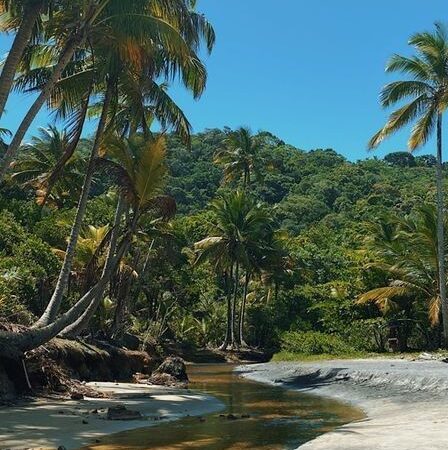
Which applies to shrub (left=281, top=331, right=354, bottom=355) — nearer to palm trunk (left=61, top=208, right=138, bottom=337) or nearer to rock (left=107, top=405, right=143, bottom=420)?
palm trunk (left=61, top=208, right=138, bottom=337)

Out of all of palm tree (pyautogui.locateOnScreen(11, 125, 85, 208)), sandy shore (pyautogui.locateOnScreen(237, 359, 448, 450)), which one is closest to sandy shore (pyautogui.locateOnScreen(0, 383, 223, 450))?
sandy shore (pyautogui.locateOnScreen(237, 359, 448, 450))

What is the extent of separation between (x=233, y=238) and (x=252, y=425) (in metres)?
25.7

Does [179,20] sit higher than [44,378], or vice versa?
[179,20]

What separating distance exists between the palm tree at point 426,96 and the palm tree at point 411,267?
4.05 ft

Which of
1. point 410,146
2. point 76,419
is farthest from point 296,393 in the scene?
point 410,146

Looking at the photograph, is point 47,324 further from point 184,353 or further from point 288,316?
point 288,316

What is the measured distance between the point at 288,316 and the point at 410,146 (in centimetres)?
1837

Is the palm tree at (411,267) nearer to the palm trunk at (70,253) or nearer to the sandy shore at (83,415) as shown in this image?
the sandy shore at (83,415)

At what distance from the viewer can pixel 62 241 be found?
31.7 metres

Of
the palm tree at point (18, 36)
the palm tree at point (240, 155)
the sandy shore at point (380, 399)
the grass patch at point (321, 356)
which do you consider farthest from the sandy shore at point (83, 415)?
the palm tree at point (240, 155)

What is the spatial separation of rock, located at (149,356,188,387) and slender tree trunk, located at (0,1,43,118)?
1019 centimetres

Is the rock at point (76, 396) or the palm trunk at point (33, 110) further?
the rock at point (76, 396)

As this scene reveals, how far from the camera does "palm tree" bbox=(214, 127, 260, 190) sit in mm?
45219

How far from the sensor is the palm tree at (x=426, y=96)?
24000 mm
